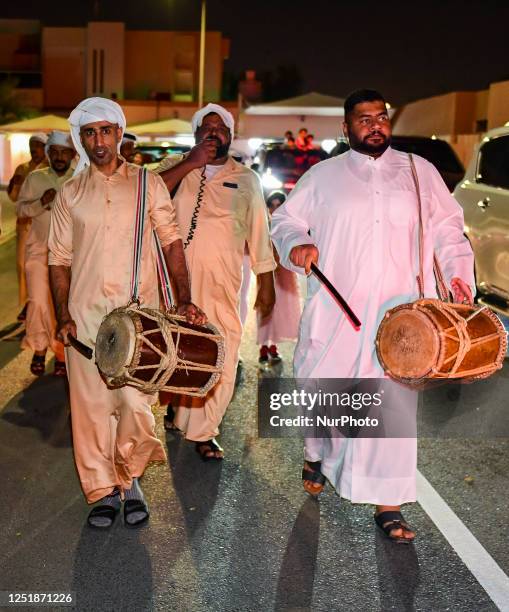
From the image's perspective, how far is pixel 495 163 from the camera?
9.59 m

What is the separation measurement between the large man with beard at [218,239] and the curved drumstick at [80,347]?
52.8 inches

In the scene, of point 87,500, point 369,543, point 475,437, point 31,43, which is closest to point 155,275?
point 87,500

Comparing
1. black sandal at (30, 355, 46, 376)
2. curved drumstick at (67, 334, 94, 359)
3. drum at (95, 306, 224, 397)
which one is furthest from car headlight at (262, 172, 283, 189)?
drum at (95, 306, 224, 397)

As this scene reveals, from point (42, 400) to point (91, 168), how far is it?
3158 mm

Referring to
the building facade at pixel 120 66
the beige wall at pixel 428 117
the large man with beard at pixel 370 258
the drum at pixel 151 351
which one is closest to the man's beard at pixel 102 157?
the drum at pixel 151 351

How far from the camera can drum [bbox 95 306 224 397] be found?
4.48 metres

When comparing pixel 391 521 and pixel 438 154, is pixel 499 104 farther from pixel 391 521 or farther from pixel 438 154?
pixel 391 521

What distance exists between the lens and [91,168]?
4996 millimetres

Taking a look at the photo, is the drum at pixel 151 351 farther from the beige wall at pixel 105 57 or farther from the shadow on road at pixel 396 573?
the beige wall at pixel 105 57

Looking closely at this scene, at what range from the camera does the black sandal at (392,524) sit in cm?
484

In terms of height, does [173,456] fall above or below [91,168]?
below

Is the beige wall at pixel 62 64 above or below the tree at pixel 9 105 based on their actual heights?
above

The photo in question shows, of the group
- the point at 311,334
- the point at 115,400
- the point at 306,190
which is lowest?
the point at 115,400

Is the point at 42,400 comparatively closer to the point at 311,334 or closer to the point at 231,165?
the point at 231,165
